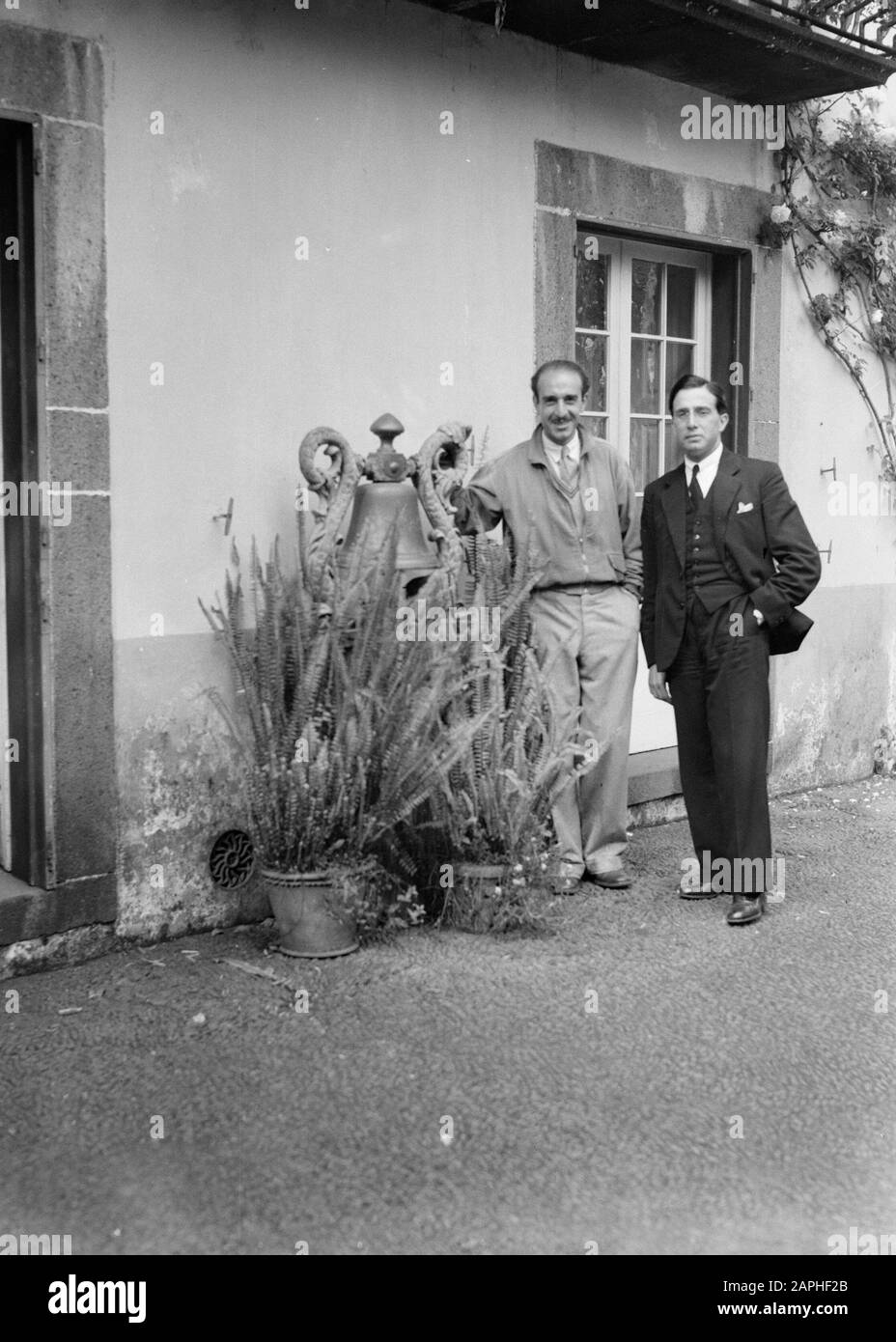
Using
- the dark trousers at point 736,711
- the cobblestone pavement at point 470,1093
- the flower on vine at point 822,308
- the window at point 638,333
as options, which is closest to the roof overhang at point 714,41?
the window at point 638,333

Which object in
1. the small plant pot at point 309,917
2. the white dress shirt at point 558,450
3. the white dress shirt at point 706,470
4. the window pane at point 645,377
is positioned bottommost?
the small plant pot at point 309,917

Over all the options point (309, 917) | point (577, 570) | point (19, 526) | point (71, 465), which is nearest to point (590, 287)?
point (577, 570)

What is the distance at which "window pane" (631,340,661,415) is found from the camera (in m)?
7.24

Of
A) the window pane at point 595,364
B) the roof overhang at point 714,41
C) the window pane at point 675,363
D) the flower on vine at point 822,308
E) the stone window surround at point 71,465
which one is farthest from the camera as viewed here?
the flower on vine at point 822,308

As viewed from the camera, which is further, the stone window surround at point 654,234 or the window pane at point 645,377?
the window pane at point 645,377

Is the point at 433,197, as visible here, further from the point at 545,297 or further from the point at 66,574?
the point at 66,574

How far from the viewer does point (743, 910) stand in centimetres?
552

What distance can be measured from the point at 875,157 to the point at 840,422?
1.38 metres

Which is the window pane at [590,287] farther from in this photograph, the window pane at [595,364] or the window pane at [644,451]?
the window pane at [644,451]

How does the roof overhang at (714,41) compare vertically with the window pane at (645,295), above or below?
above

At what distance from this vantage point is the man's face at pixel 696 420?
222 inches

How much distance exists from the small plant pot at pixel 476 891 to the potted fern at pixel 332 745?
0.79 ft

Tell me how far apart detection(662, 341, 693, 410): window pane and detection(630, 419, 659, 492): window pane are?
0.47 feet

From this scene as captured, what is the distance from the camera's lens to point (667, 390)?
737 cm
